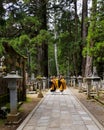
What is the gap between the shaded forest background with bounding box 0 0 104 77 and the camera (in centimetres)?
2202

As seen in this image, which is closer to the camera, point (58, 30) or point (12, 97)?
point (12, 97)

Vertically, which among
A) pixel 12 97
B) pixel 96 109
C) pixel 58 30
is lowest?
pixel 96 109

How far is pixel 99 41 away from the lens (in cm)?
2275

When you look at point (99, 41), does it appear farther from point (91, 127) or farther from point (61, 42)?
point (61, 42)

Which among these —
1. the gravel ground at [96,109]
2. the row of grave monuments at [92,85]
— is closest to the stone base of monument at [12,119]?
the gravel ground at [96,109]

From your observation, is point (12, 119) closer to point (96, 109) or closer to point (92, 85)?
point (96, 109)

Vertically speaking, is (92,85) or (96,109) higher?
(92,85)

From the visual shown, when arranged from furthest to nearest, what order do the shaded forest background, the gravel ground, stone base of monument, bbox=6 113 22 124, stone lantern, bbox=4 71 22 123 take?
1. the shaded forest background
2. the gravel ground
3. stone lantern, bbox=4 71 22 123
4. stone base of monument, bbox=6 113 22 124

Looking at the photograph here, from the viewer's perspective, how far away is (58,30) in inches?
1970

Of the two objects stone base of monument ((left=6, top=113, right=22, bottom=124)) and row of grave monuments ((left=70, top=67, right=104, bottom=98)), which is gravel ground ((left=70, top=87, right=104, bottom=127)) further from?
stone base of monument ((left=6, top=113, right=22, bottom=124))

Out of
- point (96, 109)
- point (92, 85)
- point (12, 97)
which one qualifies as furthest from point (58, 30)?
point (12, 97)

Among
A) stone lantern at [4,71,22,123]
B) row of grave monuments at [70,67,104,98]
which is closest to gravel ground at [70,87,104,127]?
row of grave monuments at [70,67,104,98]

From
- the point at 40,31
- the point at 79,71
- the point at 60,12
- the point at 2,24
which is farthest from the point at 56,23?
the point at 2,24

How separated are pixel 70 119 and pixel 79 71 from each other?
40775 millimetres
